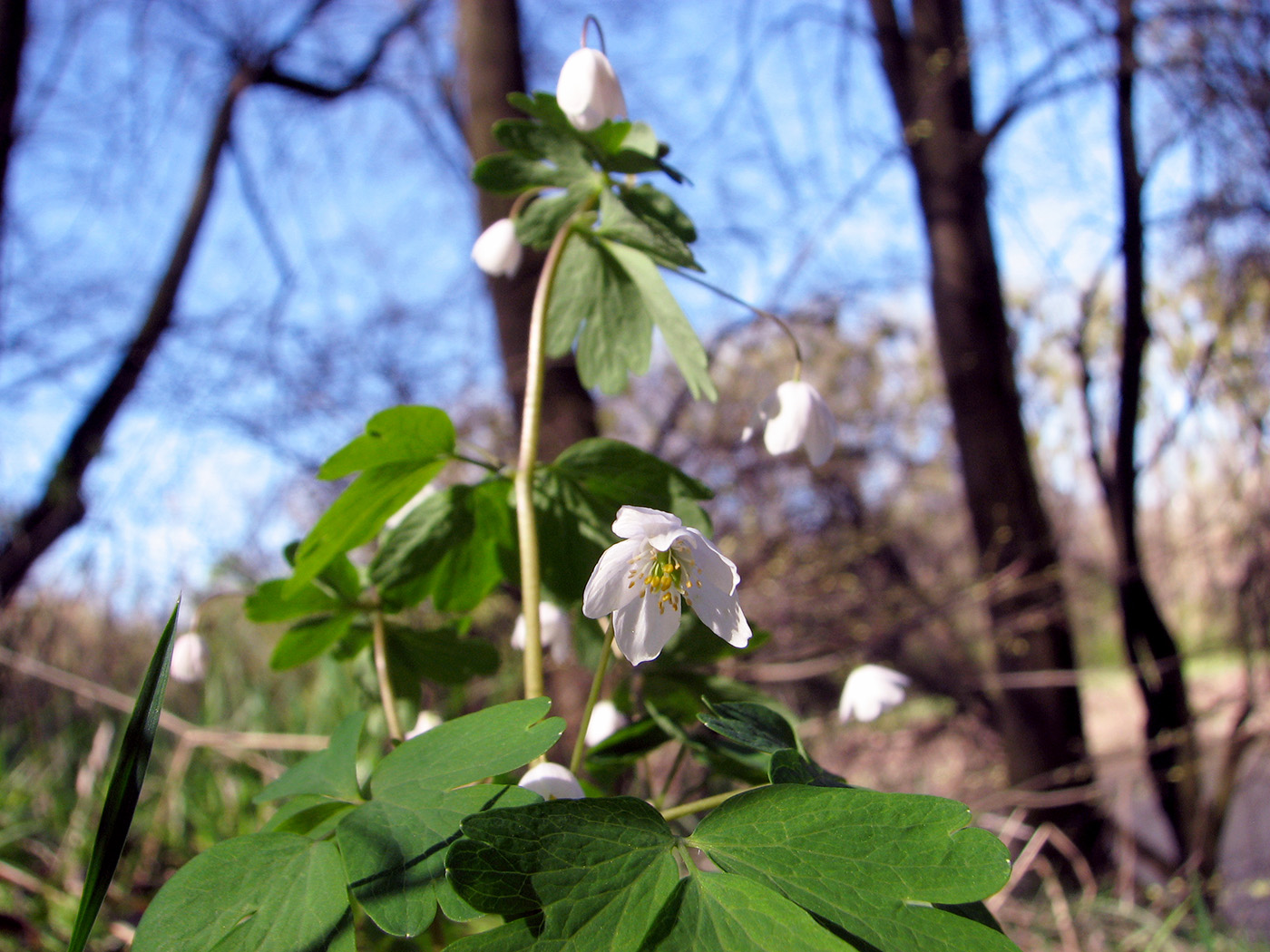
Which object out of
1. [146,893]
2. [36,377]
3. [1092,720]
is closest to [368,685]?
[146,893]

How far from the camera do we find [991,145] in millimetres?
3193

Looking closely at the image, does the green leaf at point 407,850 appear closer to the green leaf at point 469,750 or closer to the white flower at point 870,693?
the green leaf at point 469,750

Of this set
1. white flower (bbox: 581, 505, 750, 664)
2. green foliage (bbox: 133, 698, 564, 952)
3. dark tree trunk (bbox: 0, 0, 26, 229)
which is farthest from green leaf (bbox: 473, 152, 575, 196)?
dark tree trunk (bbox: 0, 0, 26, 229)

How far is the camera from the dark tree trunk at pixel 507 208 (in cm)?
174

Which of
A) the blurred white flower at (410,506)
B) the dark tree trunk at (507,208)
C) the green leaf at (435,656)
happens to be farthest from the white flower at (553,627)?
the dark tree trunk at (507,208)

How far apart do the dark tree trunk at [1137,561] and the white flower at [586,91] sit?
2.41 m

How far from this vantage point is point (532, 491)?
673 mm

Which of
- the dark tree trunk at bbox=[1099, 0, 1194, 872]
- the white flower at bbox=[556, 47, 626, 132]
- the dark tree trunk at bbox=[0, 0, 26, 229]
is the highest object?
the dark tree trunk at bbox=[0, 0, 26, 229]

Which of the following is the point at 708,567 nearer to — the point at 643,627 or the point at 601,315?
the point at 643,627

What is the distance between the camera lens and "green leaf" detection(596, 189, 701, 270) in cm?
66

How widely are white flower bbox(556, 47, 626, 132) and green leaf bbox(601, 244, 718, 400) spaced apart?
115mm

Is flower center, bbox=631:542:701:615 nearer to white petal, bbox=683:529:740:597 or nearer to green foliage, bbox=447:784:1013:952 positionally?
white petal, bbox=683:529:740:597

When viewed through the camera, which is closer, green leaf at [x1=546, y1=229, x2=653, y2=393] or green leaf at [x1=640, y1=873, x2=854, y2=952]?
green leaf at [x1=640, y1=873, x2=854, y2=952]

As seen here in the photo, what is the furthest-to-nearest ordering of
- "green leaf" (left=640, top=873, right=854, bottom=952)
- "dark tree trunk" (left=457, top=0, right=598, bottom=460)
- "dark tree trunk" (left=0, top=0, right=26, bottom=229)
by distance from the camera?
"dark tree trunk" (left=0, top=0, right=26, bottom=229) → "dark tree trunk" (left=457, top=0, right=598, bottom=460) → "green leaf" (left=640, top=873, right=854, bottom=952)
